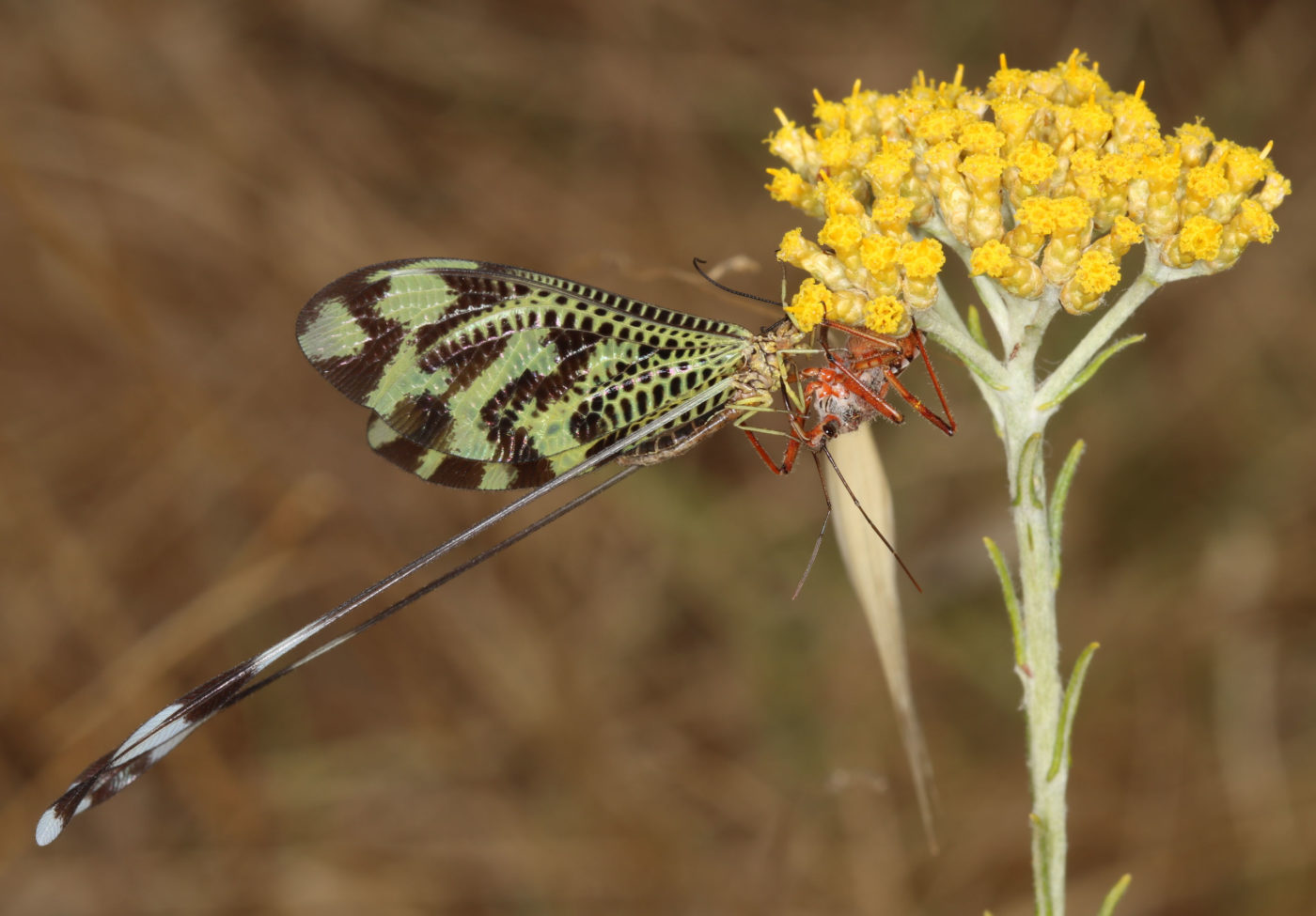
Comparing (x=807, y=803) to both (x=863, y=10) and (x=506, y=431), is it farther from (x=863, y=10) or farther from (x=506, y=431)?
(x=863, y=10)

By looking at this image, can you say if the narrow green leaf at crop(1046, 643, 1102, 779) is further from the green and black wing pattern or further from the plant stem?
the green and black wing pattern

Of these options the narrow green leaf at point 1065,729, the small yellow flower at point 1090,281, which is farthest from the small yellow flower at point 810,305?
the narrow green leaf at point 1065,729

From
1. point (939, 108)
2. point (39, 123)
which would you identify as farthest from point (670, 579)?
point (39, 123)

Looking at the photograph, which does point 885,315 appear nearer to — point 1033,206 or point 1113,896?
point 1033,206

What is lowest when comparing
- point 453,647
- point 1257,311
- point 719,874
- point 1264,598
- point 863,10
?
point 719,874

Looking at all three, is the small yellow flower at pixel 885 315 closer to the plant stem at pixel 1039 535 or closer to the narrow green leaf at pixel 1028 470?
the plant stem at pixel 1039 535
